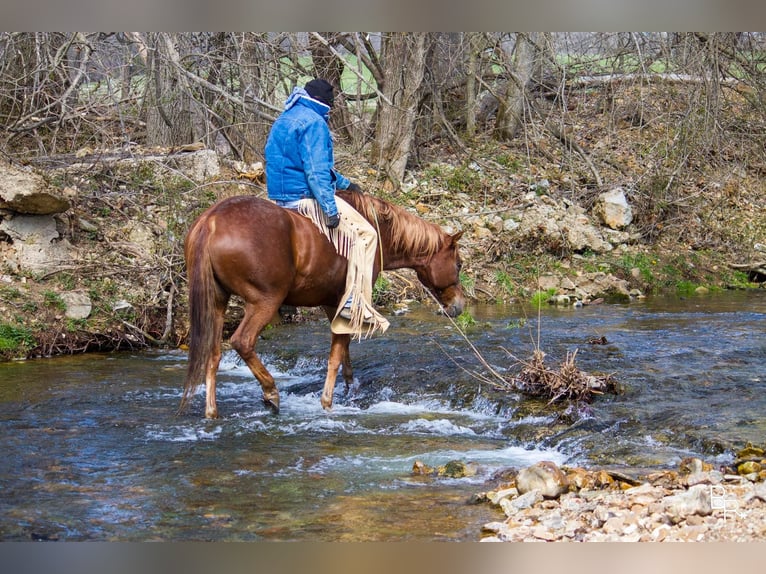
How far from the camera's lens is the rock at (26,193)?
9883mm

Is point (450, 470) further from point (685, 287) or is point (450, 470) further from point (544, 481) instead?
point (685, 287)

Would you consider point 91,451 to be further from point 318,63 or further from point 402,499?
point 318,63

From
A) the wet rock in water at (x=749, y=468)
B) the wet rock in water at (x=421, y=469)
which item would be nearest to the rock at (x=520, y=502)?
the wet rock in water at (x=421, y=469)

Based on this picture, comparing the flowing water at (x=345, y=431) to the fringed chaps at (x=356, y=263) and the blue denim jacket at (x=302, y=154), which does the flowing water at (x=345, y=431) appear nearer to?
the fringed chaps at (x=356, y=263)

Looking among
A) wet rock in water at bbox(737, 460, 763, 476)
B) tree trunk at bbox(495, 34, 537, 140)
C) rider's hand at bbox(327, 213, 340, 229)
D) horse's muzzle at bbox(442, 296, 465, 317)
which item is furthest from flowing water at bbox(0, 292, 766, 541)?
tree trunk at bbox(495, 34, 537, 140)

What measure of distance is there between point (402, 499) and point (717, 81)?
8.45 metres

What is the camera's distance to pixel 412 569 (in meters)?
2.62

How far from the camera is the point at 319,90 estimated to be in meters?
6.82

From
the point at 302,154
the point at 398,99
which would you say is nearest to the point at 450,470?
the point at 302,154

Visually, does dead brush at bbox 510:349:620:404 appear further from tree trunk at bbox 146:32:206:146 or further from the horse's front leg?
tree trunk at bbox 146:32:206:146

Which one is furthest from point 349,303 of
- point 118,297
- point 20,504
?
point 118,297

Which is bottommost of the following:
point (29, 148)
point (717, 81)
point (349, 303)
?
point (349, 303)

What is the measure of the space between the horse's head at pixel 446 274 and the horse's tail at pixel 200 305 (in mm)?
2268

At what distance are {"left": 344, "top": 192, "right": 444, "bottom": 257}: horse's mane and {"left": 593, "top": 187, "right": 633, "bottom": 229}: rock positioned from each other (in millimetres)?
7006
